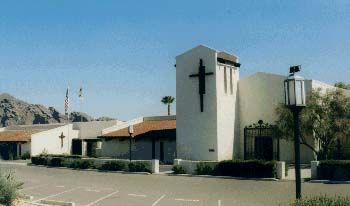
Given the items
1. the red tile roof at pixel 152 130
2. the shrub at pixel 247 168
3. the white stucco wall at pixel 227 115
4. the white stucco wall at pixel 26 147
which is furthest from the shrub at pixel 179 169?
the white stucco wall at pixel 26 147

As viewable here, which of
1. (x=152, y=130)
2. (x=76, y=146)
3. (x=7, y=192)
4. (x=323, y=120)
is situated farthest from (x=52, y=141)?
(x=7, y=192)

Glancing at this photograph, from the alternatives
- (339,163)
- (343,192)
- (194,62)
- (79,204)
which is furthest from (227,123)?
(79,204)

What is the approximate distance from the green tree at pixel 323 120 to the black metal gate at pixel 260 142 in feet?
8.60

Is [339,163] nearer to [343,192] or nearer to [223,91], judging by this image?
[343,192]

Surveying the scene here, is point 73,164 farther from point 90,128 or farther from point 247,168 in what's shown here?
point 90,128

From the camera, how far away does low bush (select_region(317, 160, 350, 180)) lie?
71.1 feet

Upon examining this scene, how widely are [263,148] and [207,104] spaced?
615cm

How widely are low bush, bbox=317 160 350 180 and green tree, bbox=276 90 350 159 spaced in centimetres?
479

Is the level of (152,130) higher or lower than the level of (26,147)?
higher

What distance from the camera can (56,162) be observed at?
3603cm

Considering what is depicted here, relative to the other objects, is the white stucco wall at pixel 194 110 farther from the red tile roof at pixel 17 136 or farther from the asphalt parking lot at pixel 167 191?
the red tile roof at pixel 17 136

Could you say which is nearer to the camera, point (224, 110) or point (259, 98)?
point (224, 110)

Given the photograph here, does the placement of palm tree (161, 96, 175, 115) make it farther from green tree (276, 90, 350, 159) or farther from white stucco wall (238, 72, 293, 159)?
green tree (276, 90, 350, 159)

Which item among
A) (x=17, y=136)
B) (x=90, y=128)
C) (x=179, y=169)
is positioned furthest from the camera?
(x=90, y=128)
